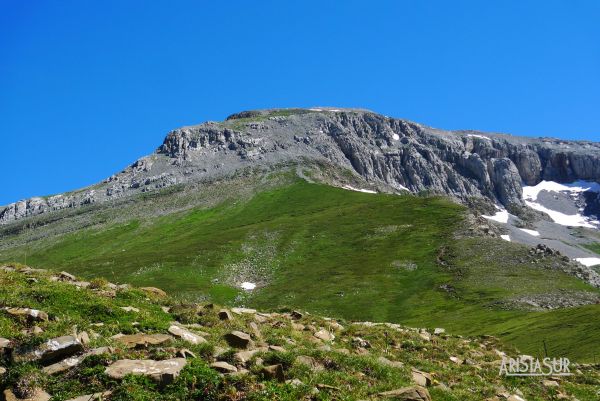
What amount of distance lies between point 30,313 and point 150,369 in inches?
232

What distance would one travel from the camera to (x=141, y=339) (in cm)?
1741

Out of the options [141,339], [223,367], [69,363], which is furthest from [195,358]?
[69,363]

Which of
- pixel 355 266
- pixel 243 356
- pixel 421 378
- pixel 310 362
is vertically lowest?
pixel 355 266

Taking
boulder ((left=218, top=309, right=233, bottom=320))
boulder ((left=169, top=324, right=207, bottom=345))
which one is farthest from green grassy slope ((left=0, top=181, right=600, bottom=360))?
boulder ((left=169, top=324, right=207, bottom=345))

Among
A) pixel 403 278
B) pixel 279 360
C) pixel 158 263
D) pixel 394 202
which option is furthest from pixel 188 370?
pixel 394 202

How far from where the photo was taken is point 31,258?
7116 inches

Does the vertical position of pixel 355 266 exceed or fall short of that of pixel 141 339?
it falls short

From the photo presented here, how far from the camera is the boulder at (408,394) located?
16.2m

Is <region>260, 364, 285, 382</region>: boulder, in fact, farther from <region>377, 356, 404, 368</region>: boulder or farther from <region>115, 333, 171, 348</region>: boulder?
<region>377, 356, 404, 368</region>: boulder

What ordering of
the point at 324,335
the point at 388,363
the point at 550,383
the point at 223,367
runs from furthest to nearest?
the point at 324,335
the point at 550,383
the point at 388,363
the point at 223,367

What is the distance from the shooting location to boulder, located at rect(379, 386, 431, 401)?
16203 millimetres

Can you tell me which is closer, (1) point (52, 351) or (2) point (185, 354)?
(1) point (52, 351)

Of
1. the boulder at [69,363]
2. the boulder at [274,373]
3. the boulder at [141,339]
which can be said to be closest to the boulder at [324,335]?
the boulder at [274,373]

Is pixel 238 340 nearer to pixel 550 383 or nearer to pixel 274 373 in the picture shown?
pixel 274 373
